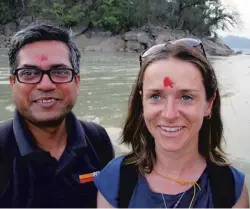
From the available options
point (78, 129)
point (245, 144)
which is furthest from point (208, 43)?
point (78, 129)

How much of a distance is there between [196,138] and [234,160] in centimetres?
265

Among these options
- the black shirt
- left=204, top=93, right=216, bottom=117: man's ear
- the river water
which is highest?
left=204, top=93, right=216, bottom=117: man's ear

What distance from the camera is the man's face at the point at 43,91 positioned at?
2.22 metres

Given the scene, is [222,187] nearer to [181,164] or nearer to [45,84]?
[181,164]

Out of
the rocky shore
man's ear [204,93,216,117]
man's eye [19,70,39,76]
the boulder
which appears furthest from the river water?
the boulder

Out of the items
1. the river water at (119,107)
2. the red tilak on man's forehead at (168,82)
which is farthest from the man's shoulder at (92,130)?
the river water at (119,107)

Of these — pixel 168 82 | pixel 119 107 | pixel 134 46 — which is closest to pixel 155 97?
pixel 168 82

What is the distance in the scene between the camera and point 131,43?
103 feet

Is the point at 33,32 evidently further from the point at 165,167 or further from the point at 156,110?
the point at 165,167

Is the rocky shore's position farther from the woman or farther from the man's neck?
the woman

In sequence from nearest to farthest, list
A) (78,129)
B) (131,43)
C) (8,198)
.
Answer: (8,198) → (78,129) → (131,43)

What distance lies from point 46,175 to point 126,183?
0.59 metres

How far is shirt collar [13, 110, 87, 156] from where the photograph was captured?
2.14 m

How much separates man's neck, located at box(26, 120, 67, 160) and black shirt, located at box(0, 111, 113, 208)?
6 centimetres
